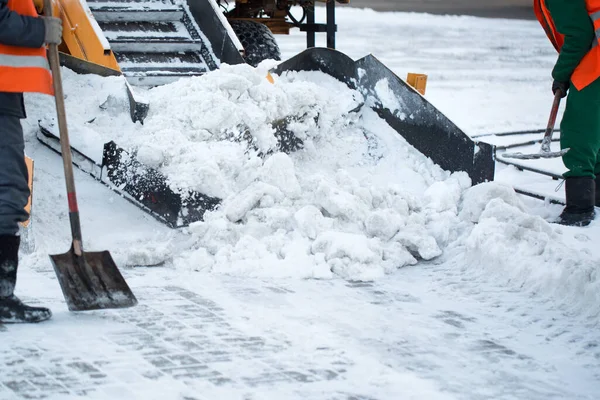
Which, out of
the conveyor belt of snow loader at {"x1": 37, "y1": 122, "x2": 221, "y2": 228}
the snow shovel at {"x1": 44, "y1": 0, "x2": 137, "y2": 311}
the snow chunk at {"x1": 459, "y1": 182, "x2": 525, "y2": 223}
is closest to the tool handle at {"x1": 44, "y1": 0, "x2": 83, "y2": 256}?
the snow shovel at {"x1": 44, "y1": 0, "x2": 137, "y2": 311}

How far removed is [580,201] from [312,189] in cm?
152

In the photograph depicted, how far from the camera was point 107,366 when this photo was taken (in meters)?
2.37

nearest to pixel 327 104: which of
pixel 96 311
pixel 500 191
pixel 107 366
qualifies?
pixel 500 191

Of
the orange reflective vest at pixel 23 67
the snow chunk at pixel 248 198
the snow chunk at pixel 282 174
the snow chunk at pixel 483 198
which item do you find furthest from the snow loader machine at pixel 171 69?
the orange reflective vest at pixel 23 67

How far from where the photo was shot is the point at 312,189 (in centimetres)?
391

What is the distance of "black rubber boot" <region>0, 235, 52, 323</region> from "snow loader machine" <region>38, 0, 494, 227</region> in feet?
3.61

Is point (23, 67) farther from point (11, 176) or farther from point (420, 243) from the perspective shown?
point (420, 243)

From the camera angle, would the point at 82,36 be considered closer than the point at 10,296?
No

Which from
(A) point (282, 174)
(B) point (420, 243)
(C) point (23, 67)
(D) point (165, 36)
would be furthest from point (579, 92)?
(C) point (23, 67)

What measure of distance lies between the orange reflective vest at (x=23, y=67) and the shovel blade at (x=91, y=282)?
0.59 m

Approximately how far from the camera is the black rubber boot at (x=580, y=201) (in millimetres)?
4367

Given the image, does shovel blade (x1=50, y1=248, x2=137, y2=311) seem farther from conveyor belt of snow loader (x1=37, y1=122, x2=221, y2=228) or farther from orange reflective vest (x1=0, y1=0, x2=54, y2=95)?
conveyor belt of snow loader (x1=37, y1=122, x2=221, y2=228)

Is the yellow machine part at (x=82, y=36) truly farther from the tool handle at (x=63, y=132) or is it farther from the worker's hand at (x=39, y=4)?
the tool handle at (x=63, y=132)

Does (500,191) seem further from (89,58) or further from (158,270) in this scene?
(89,58)
